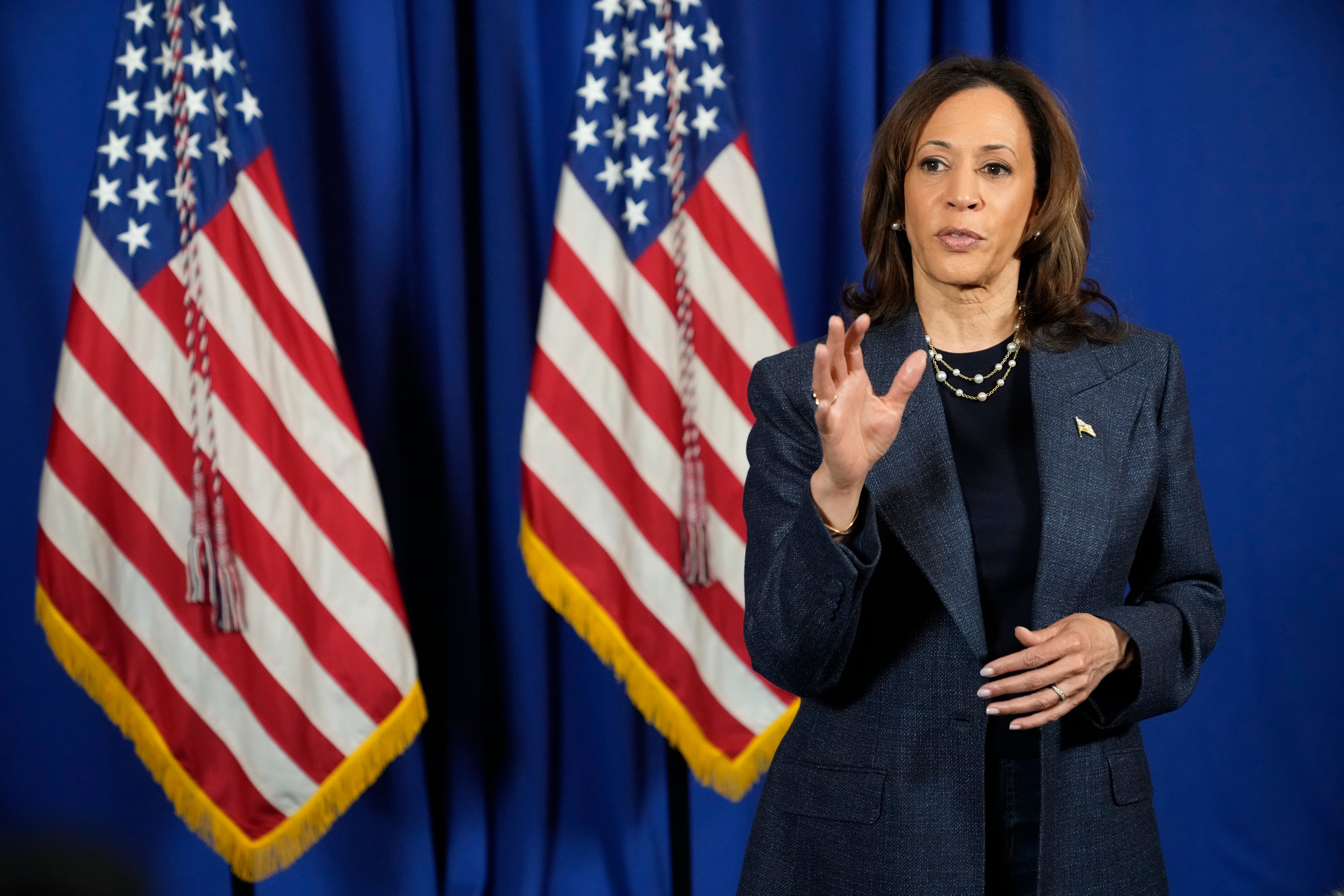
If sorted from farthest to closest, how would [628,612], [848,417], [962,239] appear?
1. [628,612]
2. [962,239]
3. [848,417]

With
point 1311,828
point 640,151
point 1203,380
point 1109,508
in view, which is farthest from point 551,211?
point 1311,828

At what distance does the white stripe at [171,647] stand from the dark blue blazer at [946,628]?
1.47m

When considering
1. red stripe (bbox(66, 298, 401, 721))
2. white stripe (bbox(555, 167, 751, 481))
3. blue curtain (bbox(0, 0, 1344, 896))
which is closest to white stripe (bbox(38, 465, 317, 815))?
red stripe (bbox(66, 298, 401, 721))

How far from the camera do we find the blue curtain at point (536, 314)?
275 cm

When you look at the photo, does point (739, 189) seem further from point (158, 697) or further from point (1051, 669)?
point (1051, 669)

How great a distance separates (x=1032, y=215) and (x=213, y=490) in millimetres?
1752

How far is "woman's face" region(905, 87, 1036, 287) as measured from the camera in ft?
4.23

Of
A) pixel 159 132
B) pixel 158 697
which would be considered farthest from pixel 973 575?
pixel 159 132

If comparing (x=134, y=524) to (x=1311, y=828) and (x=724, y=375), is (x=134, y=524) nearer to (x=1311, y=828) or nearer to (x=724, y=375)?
(x=724, y=375)

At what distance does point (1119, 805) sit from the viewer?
3.88 ft

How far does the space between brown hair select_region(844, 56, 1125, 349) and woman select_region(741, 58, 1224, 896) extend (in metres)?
0.01

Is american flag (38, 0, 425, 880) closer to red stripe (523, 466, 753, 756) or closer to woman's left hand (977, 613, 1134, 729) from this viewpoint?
red stripe (523, 466, 753, 756)

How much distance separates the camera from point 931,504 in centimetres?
117

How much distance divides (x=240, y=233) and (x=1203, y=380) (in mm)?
2444
